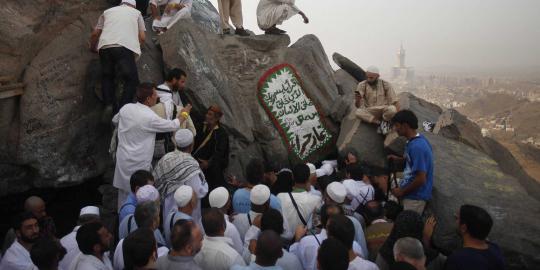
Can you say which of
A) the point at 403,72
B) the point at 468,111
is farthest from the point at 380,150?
the point at 403,72

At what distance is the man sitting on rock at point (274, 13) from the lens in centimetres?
881

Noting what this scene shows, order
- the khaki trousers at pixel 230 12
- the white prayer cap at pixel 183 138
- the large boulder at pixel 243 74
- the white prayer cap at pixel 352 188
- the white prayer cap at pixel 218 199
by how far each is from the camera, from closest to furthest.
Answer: the white prayer cap at pixel 218 199 < the white prayer cap at pixel 183 138 < the white prayer cap at pixel 352 188 < the large boulder at pixel 243 74 < the khaki trousers at pixel 230 12

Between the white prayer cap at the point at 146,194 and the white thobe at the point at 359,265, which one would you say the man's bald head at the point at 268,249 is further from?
the white prayer cap at the point at 146,194

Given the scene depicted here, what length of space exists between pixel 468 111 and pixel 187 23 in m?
25.9

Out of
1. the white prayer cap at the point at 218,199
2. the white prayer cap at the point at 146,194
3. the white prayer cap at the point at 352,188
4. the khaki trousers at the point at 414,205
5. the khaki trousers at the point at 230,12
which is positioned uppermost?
the khaki trousers at the point at 230,12

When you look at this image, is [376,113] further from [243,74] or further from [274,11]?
[274,11]

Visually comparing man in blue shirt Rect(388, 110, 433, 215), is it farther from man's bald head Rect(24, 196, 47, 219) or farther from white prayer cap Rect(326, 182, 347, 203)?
man's bald head Rect(24, 196, 47, 219)

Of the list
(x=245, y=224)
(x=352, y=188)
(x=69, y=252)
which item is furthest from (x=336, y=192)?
(x=69, y=252)

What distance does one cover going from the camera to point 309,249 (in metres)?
3.54

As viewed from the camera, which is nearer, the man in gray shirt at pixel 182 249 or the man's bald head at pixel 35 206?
the man in gray shirt at pixel 182 249

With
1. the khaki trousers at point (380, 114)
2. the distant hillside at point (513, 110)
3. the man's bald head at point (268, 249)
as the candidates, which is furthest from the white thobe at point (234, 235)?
the distant hillside at point (513, 110)

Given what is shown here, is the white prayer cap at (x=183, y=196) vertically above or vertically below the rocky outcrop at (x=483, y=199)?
above

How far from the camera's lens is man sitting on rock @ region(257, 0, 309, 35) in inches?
347

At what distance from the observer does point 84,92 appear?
6578 mm
